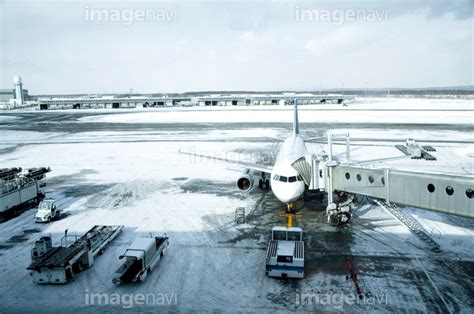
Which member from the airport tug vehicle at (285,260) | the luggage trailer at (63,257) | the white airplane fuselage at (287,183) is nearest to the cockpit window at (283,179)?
the white airplane fuselage at (287,183)

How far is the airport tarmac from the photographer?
15.4 metres

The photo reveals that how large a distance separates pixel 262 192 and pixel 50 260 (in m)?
17.2

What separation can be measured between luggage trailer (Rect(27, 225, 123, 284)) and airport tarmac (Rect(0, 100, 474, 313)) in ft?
1.41

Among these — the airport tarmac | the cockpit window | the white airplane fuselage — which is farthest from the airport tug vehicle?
the cockpit window

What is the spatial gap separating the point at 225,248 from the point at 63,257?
7.95 metres

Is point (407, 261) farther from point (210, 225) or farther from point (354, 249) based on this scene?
point (210, 225)

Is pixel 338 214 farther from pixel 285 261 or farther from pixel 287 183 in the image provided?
pixel 285 261

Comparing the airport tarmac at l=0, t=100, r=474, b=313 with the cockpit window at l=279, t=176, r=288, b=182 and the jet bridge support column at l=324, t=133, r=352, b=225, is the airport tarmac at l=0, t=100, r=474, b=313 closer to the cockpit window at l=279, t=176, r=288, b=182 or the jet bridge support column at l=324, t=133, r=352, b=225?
the jet bridge support column at l=324, t=133, r=352, b=225

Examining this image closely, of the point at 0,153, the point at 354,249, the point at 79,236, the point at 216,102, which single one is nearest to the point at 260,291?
the point at 354,249

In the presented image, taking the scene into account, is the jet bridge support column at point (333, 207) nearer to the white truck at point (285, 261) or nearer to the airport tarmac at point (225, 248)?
the airport tarmac at point (225, 248)

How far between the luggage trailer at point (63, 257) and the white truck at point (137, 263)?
2.22m

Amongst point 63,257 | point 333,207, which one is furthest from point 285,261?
point 63,257

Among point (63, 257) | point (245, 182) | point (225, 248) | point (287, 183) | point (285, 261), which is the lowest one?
point (225, 248)

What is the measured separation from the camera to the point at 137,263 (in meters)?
17.2
